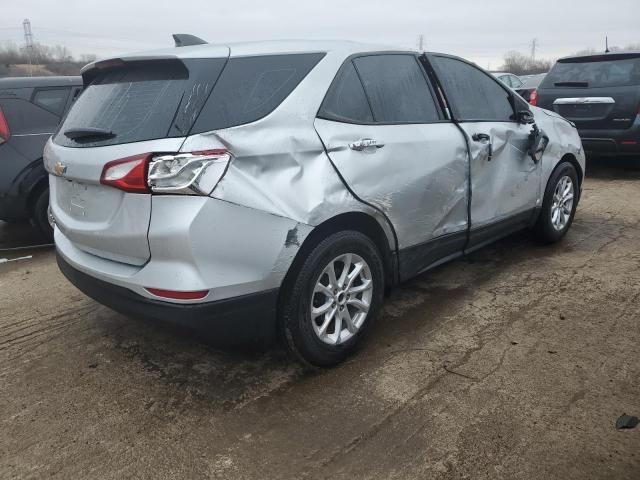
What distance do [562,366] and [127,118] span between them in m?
2.52

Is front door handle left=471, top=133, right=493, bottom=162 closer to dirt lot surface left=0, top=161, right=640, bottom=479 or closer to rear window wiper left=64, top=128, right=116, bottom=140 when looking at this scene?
dirt lot surface left=0, top=161, right=640, bottom=479

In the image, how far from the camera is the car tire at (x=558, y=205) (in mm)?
4684

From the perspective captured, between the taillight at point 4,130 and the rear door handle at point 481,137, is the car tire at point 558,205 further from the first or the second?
the taillight at point 4,130

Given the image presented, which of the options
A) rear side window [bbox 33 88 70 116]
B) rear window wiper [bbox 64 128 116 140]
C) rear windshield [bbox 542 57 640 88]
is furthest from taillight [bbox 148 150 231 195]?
rear windshield [bbox 542 57 640 88]

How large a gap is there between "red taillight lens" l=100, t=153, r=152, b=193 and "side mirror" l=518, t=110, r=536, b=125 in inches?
118

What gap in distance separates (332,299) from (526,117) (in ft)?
8.12

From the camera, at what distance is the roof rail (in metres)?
3.06

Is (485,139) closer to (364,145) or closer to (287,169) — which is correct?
(364,145)

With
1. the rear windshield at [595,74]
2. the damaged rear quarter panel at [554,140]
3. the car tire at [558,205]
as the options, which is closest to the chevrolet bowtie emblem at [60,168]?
the damaged rear quarter panel at [554,140]

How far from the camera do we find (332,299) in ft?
9.47

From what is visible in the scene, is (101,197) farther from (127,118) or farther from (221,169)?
(221,169)

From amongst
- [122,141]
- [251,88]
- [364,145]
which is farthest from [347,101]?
[122,141]

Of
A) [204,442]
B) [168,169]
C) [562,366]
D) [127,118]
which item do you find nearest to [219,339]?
[204,442]

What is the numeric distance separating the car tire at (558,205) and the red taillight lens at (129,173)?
11.3ft
